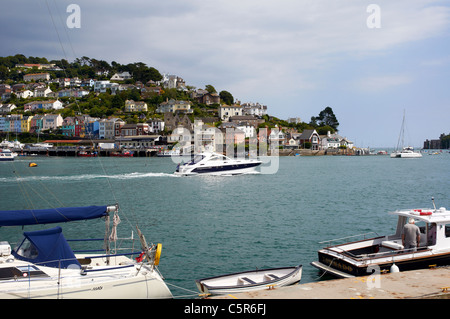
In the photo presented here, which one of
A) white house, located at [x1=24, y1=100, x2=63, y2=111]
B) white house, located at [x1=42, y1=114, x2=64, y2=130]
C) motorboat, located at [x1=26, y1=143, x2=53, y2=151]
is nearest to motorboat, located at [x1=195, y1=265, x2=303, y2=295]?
Result: motorboat, located at [x1=26, y1=143, x2=53, y2=151]

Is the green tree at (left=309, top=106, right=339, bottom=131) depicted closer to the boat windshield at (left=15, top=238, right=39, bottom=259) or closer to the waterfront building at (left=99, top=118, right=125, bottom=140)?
the waterfront building at (left=99, top=118, right=125, bottom=140)

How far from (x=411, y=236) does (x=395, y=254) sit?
83 cm

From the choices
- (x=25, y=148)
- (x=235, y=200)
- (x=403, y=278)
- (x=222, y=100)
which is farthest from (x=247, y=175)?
(x=222, y=100)

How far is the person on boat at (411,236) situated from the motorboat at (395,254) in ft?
0.64

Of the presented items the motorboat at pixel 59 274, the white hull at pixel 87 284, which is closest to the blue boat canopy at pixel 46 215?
the motorboat at pixel 59 274

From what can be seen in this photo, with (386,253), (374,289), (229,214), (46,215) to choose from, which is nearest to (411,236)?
(386,253)

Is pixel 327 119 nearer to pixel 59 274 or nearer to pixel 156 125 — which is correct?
pixel 156 125

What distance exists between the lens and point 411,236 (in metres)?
12.5

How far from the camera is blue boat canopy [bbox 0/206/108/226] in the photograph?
11016mm

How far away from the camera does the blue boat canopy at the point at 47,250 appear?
10.0 meters

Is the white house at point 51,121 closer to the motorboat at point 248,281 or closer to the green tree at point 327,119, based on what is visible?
the green tree at point 327,119

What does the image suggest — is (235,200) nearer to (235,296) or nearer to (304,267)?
(304,267)

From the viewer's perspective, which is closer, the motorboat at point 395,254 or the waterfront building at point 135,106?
the motorboat at point 395,254

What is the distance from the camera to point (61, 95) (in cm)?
19538
